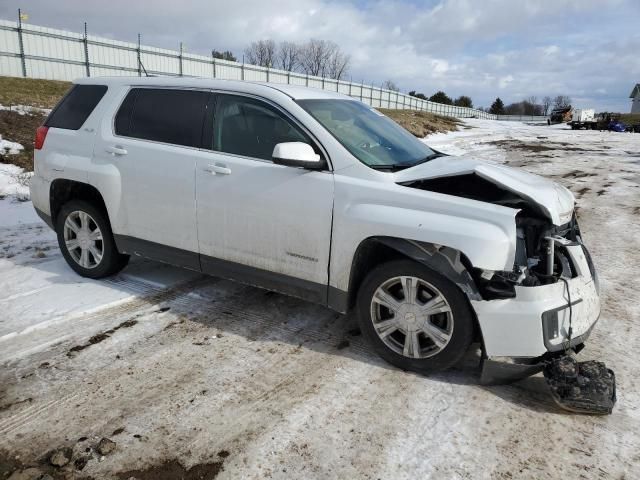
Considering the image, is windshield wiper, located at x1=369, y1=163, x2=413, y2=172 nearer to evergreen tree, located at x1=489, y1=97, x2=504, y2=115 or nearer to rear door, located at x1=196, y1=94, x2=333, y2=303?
rear door, located at x1=196, y1=94, x2=333, y2=303

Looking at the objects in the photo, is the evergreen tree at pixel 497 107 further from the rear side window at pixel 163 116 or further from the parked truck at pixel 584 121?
the rear side window at pixel 163 116

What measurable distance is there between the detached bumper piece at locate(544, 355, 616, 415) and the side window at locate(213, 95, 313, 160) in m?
2.25

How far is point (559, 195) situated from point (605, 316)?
150cm

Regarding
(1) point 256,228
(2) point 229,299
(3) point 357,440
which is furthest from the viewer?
(2) point 229,299

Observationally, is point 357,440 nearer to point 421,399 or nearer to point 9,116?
point 421,399

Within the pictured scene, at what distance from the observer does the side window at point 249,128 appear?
12.4ft

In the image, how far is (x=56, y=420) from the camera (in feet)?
9.27

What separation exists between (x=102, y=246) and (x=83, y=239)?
0.79 feet

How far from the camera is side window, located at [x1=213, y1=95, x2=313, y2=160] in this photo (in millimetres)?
3790

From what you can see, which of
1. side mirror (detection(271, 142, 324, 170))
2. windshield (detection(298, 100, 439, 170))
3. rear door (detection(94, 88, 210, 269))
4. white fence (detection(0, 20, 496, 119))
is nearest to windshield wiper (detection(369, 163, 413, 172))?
windshield (detection(298, 100, 439, 170))

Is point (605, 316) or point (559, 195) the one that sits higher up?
point (559, 195)

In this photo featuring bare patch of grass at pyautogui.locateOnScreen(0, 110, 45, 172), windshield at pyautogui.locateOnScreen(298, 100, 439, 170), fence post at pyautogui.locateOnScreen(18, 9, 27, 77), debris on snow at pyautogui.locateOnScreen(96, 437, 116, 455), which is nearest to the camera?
debris on snow at pyautogui.locateOnScreen(96, 437, 116, 455)

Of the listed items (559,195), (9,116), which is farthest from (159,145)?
(9,116)

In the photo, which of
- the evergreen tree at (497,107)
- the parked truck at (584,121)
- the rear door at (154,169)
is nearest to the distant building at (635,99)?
the evergreen tree at (497,107)
